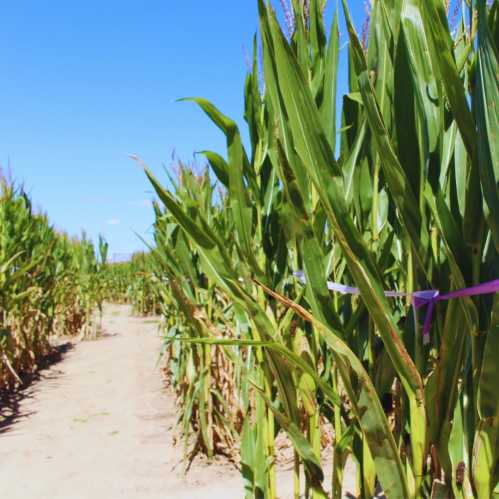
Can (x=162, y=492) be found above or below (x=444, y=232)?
below

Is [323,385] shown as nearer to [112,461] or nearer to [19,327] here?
[112,461]

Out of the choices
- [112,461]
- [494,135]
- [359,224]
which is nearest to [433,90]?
[494,135]

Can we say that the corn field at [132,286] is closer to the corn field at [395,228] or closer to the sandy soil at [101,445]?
the sandy soil at [101,445]

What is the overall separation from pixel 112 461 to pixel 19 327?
3139mm

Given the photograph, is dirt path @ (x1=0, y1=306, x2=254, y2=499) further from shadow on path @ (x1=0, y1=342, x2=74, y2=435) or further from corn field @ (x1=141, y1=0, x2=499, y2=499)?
corn field @ (x1=141, y1=0, x2=499, y2=499)

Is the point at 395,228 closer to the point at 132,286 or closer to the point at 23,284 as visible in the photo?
the point at 23,284

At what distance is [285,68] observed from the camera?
87 cm

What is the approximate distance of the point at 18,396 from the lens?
A: 5031mm

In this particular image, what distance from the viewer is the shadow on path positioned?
14.0 ft

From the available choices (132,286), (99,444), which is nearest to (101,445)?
(99,444)

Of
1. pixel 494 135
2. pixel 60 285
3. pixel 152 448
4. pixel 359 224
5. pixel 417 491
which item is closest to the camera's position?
pixel 494 135

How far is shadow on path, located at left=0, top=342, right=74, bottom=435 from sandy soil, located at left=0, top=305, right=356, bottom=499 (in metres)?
0.03

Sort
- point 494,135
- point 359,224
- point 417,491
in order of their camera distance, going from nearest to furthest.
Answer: point 494,135, point 417,491, point 359,224

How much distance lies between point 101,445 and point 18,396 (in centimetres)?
180
